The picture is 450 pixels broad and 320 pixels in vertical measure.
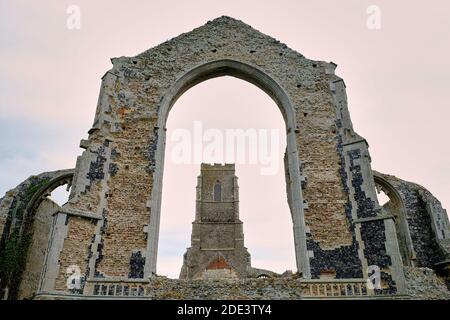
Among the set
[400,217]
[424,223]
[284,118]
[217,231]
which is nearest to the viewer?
[284,118]

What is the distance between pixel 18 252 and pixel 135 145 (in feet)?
19.0

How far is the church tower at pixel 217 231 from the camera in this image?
93.9 ft

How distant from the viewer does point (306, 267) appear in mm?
8109

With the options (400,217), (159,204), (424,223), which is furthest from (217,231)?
(159,204)

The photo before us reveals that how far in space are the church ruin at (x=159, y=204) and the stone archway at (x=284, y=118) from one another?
0.03 metres

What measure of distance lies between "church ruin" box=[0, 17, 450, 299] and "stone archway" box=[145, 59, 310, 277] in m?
0.03

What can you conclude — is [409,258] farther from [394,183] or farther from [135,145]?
[135,145]

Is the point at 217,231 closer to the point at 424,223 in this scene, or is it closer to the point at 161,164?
the point at 424,223

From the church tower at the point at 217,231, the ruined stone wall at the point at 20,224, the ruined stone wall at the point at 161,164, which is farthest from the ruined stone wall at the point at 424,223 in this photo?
the church tower at the point at 217,231

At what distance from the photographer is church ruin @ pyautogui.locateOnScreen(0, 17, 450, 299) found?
299 inches

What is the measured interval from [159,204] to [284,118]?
14.3 ft

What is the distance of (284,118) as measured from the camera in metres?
10.5

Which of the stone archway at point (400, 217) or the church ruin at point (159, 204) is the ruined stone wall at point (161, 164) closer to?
the church ruin at point (159, 204)

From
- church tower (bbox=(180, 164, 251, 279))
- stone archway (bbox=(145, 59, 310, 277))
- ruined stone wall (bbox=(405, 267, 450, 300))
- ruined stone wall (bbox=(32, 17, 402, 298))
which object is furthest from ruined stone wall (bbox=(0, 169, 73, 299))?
church tower (bbox=(180, 164, 251, 279))
